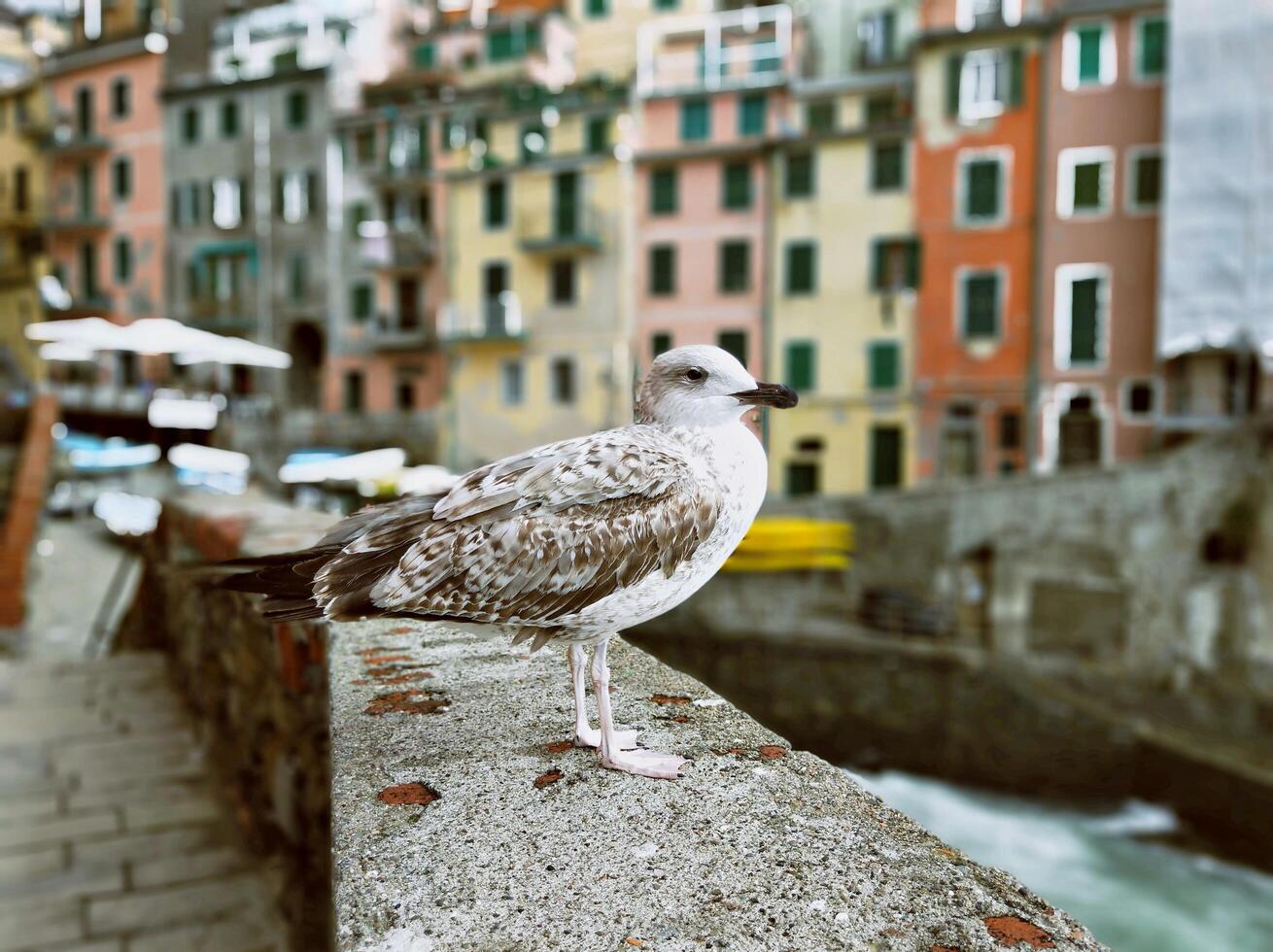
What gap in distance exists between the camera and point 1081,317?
18.5 m

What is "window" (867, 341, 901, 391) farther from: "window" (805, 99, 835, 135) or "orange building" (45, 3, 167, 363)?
"orange building" (45, 3, 167, 363)

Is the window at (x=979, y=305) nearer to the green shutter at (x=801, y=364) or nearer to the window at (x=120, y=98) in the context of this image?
the green shutter at (x=801, y=364)

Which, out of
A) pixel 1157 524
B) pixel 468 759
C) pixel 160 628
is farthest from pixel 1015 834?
pixel 468 759

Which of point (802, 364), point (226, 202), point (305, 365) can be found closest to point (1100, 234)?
point (802, 364)

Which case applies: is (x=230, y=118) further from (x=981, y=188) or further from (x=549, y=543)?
(x=549, y=543)

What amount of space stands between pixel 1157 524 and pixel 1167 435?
136 inches

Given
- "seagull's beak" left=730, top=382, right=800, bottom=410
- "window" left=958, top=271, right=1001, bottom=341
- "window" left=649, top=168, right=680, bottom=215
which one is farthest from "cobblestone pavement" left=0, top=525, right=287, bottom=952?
"window" left=649, top=168, right=680, bottom=215

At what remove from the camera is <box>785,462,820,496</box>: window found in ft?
66.5

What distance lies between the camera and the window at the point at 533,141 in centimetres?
2225

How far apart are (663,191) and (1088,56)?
9.10m

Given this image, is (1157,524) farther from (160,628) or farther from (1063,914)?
(1063,914)

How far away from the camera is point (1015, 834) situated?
12906 millimetres

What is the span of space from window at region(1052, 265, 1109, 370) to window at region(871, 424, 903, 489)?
351 cm

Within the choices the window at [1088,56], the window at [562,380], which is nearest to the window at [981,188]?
the window at [1088,56]
